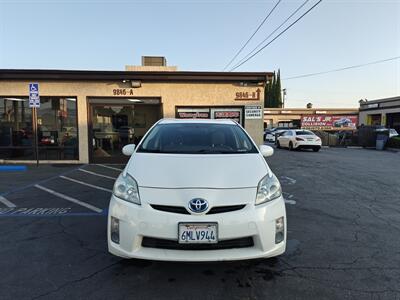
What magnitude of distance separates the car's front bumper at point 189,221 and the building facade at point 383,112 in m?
41.0

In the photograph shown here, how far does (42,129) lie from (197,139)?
9.82 metres

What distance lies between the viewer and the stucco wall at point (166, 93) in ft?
36.2

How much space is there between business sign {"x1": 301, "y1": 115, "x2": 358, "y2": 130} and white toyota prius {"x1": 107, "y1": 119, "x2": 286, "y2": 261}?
28577 mm

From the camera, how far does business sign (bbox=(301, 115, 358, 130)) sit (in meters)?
29.2

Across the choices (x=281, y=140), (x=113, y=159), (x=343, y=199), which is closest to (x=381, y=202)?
(x=343, y=199)

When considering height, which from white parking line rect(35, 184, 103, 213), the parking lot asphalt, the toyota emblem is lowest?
the parking lot asphalt

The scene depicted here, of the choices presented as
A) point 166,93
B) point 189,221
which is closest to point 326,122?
point 166,93

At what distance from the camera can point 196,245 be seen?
248 centimetres

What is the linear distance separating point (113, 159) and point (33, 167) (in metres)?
2.97

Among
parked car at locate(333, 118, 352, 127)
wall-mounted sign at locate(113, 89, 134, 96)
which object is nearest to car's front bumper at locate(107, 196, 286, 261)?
wall-mounted sign at locate(113, 89, 134, 96)

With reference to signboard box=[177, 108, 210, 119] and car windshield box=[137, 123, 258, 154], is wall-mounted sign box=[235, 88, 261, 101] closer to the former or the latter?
signboard box=[177, 108, 210, 119]

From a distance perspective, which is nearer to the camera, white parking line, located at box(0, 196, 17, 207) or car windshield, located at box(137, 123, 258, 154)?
car windshield, located at box(137, 123, 258, 154)

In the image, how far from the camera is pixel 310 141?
17828 mm

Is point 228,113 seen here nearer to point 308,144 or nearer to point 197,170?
point 308,144
